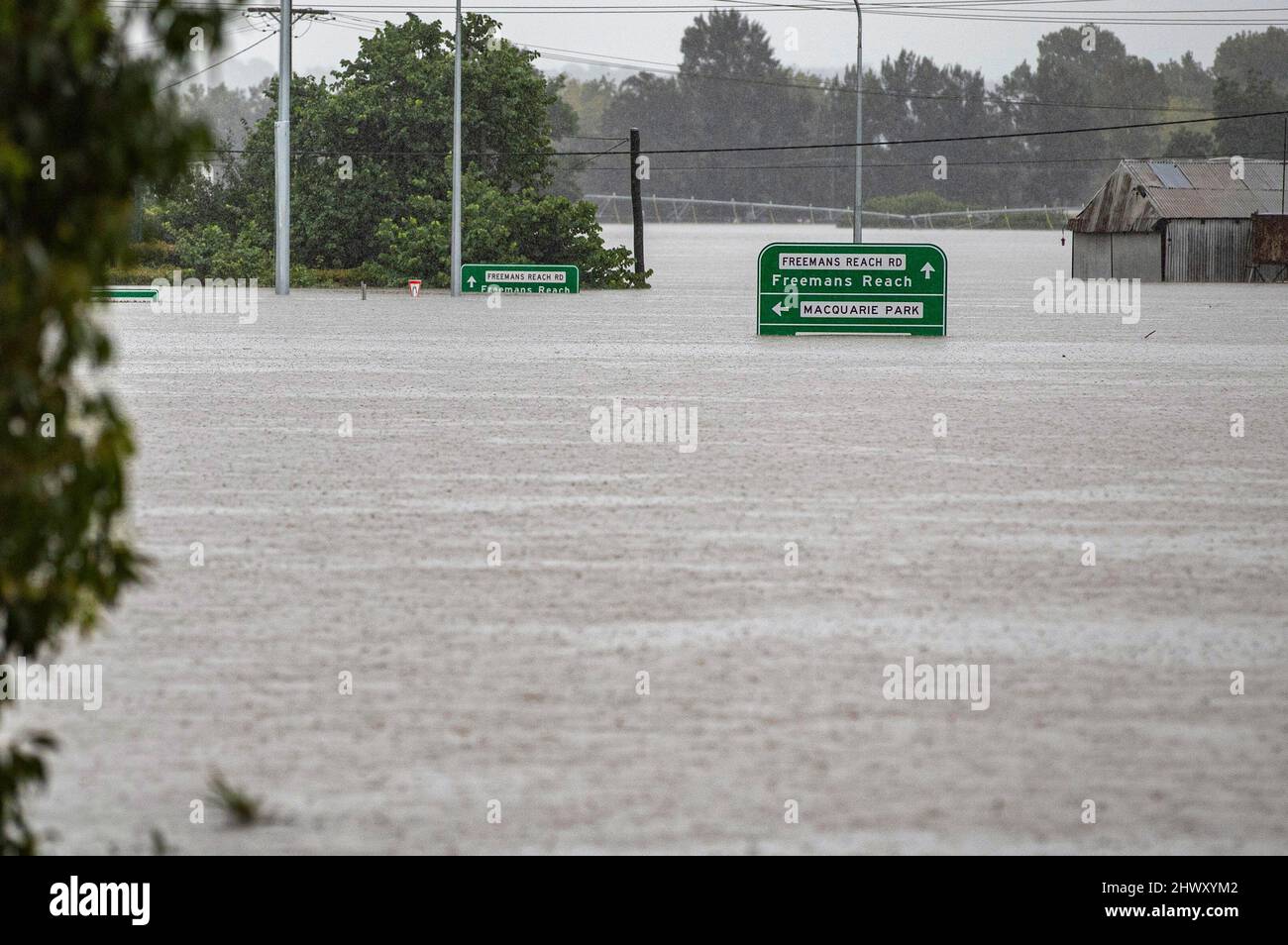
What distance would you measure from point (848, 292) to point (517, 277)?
76.7 feet

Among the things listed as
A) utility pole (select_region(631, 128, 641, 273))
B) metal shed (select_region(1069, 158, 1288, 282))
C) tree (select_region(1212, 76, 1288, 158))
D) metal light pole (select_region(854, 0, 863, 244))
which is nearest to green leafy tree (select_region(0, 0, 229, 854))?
metal light pole (select_region(854, 0, 863, 244))

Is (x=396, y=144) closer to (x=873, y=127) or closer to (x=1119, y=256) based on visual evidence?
(x=1119, y=256)

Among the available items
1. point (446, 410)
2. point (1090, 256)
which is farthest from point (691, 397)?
point (1090, 256)

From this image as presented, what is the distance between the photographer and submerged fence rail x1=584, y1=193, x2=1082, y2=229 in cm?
15500

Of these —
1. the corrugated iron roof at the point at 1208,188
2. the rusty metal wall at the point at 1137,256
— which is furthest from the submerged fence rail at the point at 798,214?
the rusty metal wall at the point at 1137,256

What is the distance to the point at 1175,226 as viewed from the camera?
72250 mm

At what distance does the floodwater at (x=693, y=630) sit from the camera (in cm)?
616

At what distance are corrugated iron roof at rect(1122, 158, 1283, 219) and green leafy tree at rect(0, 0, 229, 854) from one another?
7025 centimetres

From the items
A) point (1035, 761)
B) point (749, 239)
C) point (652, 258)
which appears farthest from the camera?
point (749, 239)

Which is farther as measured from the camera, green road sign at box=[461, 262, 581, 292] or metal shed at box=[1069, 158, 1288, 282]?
metal shed at box=[1069, 158, 1288, 282]

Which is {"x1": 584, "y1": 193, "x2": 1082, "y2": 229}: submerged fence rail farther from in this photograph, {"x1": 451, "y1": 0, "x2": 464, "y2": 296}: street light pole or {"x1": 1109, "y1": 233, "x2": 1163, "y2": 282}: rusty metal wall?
{"x1": 451, "y1": 0, "x2": 464, "y2": 296}: street light pole

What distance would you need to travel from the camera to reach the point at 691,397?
839 inches

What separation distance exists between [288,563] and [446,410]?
914 centimetres
